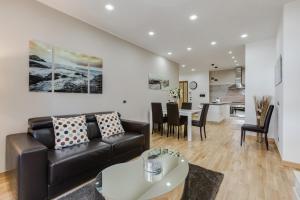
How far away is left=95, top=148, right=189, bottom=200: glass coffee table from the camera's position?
137 centimetres

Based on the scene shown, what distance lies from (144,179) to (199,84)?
8.88 m

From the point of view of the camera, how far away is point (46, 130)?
7.89 ft

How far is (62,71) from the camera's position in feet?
9.84

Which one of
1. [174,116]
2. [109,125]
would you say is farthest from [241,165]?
[109,125]

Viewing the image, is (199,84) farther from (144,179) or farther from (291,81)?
(144,179)

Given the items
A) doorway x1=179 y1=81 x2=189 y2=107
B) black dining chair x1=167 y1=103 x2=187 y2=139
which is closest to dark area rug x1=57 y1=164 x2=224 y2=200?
black dining chair x1=167 y1=103 x2=187 y2=139

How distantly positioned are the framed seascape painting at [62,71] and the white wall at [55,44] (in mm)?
99

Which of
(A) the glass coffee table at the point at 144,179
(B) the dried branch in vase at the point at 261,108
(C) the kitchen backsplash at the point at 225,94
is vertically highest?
(C) the kitchen backsplash at the point at 225,94

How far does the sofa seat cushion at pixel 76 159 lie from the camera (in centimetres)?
184

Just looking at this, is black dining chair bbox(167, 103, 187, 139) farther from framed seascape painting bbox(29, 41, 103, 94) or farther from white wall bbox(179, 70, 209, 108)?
white wall bbox(179, 70, 209, 108)

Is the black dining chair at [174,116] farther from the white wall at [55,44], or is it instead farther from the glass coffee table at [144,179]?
the glass coffee table at [144,179]

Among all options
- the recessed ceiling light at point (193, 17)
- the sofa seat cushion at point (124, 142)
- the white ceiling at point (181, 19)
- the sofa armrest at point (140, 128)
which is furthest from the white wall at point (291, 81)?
the sofa seat cushion at point (124, 142)

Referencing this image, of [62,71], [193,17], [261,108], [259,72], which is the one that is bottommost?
[261,108]

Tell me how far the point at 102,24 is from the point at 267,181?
13.7 feet
